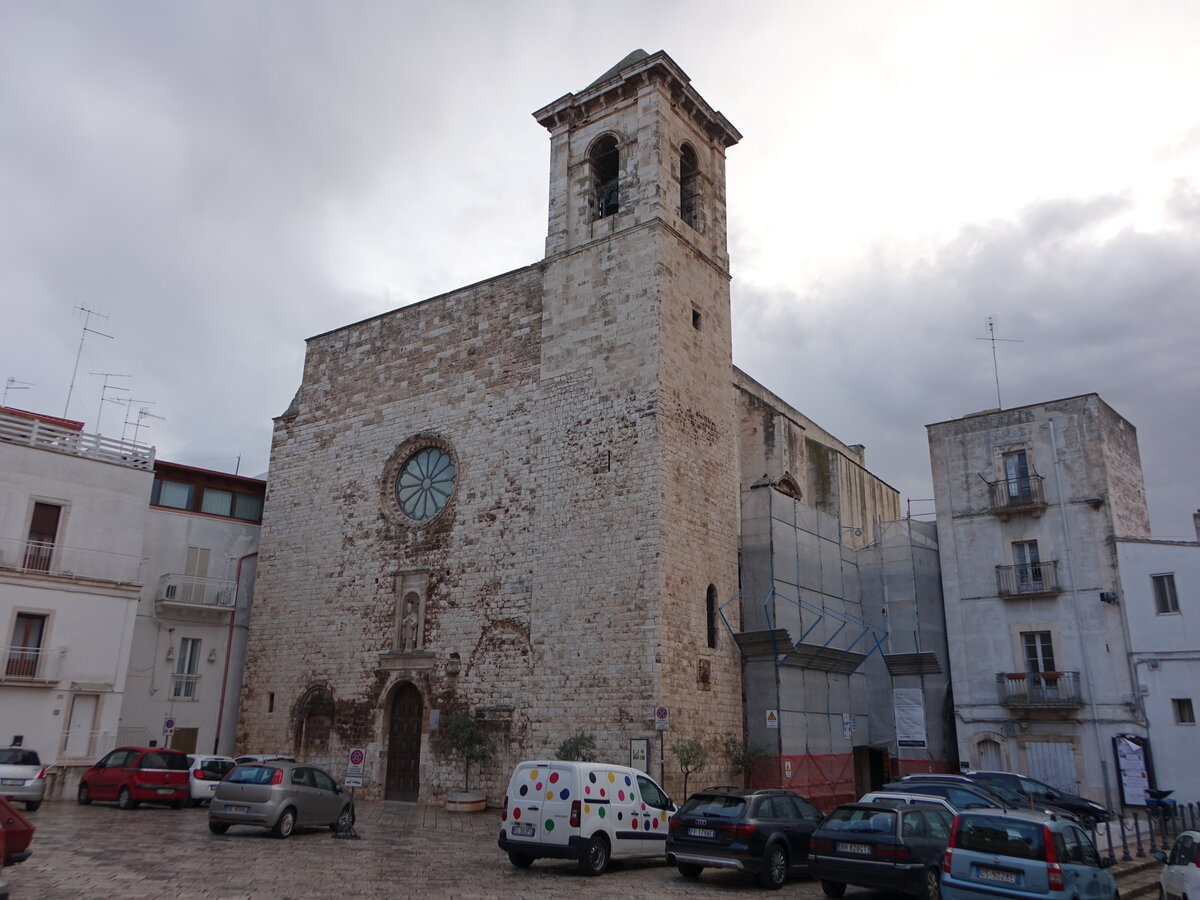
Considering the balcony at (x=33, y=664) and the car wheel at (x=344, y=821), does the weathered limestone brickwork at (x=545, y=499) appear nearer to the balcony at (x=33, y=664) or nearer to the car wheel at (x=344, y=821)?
the car wheel at (x=344, y=821)

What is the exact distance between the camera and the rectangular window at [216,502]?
27203 millimetres

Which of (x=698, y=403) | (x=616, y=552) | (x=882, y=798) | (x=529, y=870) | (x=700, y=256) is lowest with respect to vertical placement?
(x=529, y=870)

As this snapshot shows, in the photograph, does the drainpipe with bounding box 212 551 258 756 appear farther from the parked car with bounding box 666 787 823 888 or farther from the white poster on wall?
the white poster on wall

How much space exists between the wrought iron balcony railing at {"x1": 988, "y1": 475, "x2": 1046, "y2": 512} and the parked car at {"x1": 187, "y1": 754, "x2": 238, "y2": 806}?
60.4 ft

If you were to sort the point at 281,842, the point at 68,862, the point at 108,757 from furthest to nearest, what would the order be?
the point at 108,757 < the point at 281,842 < the point at 68,862

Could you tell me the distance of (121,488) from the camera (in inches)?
874

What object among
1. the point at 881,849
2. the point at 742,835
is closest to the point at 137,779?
the point at 742,835

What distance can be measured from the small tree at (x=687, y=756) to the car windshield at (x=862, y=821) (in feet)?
23.1

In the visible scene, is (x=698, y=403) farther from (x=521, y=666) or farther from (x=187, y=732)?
(x=187, y=732)

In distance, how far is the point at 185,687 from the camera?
25.1 m

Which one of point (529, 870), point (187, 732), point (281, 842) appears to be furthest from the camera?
point (187, 732)

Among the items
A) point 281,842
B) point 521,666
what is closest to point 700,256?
point 521,666

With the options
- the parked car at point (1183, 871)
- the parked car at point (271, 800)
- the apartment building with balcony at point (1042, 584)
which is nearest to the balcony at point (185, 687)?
the parked car at point (271, 800)

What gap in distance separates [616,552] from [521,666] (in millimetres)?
3439
